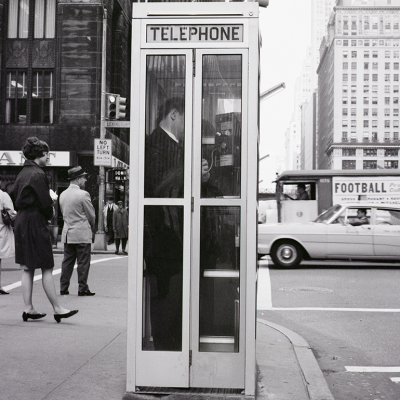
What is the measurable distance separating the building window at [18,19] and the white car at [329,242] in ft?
60.4

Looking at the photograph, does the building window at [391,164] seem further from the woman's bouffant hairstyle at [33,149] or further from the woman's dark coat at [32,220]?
the woman's dark coat at [32,220]

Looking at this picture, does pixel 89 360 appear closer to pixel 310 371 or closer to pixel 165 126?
pixel 310 371

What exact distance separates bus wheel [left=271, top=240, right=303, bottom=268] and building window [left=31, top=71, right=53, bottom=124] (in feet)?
53.0

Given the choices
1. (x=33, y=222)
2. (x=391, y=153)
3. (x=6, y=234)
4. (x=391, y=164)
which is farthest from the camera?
(x=391, y=153)

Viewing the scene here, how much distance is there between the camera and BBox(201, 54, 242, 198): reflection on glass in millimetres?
4215

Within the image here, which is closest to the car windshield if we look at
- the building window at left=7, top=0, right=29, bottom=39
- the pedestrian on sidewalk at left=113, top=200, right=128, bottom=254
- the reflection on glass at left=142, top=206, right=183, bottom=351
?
the pedestrian on sidewalk at left=113, top=200, right=128, bottom=254

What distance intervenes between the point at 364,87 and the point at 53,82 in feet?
451

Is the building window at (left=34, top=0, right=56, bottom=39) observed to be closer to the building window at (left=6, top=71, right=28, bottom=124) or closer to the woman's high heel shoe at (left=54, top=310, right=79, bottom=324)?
the building window at (left=6, top=71, right=28, bottom=124)

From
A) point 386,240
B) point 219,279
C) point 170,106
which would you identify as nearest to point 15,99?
point 386,240

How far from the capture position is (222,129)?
423 centimetres

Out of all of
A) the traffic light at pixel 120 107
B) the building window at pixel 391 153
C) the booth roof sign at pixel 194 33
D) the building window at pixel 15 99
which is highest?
the building window at pixel 391 153

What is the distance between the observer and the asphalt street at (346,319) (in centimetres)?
548

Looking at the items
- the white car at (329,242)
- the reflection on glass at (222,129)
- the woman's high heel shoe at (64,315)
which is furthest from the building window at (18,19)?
the reflection on glass at (222,129)

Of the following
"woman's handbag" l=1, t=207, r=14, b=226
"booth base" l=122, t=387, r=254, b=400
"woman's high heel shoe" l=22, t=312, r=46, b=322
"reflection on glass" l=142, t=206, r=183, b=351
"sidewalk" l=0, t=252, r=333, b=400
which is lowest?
"sidewalk" l=0, t=252, r=333, b=400
